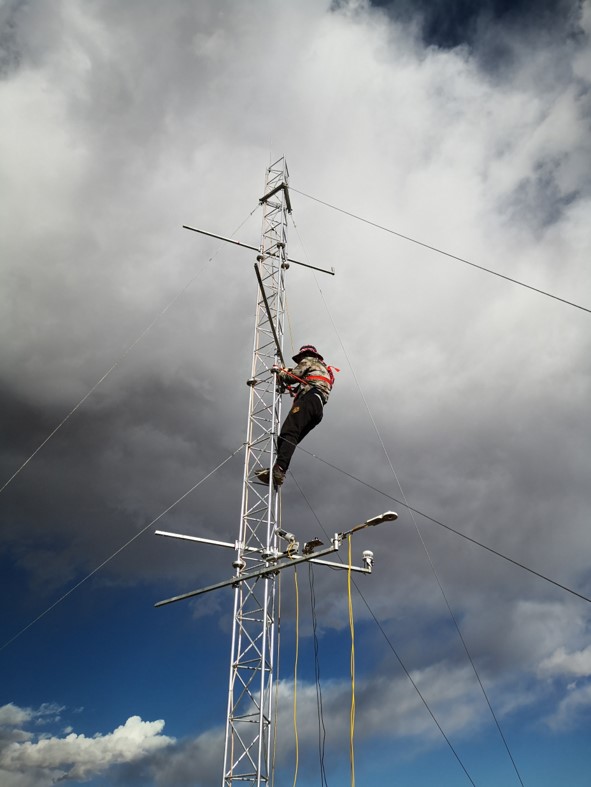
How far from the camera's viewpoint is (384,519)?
8133 millimetres

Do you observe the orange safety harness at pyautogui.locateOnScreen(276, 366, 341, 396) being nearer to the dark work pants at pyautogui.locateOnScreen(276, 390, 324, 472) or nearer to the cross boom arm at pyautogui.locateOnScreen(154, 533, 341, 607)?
the dark work pants at pyautogui.locateOnScreen(276, 390, 324, 472)

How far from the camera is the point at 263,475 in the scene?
1201cm

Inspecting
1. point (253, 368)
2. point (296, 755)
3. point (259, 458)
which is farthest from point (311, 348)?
point (296, 755)

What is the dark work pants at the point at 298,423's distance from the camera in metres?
11.9

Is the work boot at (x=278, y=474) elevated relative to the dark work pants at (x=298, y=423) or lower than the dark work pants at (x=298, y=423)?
lower

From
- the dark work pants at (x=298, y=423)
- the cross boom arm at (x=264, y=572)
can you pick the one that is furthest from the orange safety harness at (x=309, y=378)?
the cross boom arm at (x=264, y=572)

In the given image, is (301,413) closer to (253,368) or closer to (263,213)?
(253,368)

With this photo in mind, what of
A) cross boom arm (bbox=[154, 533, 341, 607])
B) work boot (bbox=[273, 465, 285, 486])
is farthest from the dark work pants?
cross boom arm (bbox=[154, 533, 341, 607])

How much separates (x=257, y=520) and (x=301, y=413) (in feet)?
7.72

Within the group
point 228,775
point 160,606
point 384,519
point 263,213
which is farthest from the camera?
point 263,213

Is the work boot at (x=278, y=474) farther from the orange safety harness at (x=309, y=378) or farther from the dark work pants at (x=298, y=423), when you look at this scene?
the orange safety harness at (x=309, y=378)

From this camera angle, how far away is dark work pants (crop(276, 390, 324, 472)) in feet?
39.0

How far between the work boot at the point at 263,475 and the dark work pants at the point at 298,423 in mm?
315

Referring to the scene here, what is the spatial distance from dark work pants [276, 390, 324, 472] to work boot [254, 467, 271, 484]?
31cm
